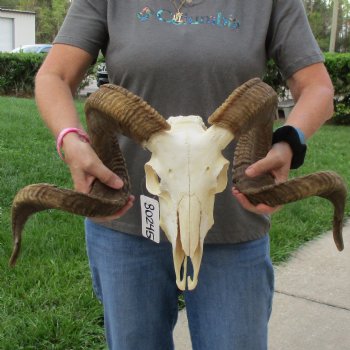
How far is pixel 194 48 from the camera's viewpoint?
2.24 meters

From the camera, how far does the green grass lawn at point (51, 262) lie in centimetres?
392

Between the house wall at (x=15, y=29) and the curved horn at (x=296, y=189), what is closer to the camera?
the curved horn at (x=296, y=189)

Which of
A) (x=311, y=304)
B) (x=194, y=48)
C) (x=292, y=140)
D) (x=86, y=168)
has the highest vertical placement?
(x=194, y=48)

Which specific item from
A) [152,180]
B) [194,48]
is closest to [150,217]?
[152,180]

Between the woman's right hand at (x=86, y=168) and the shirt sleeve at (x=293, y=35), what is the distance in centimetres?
81

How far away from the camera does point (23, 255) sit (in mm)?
4926

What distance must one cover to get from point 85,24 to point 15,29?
38581 mm

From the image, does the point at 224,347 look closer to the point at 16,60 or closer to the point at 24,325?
the point at 24,325

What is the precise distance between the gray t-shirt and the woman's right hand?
1.11 ft

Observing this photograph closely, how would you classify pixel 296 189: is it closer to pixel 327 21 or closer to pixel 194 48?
pixel 194 48

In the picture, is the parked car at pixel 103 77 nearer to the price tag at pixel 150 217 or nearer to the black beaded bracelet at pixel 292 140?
the price tag at pixel 150 217

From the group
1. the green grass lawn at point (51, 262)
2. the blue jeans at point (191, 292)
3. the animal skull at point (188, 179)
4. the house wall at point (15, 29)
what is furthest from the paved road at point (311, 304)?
the house wall at point (15, 29)

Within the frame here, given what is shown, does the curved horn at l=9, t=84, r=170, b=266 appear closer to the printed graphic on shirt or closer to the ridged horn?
the ridged horn

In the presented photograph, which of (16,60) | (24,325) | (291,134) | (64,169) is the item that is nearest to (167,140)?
(291,134)
